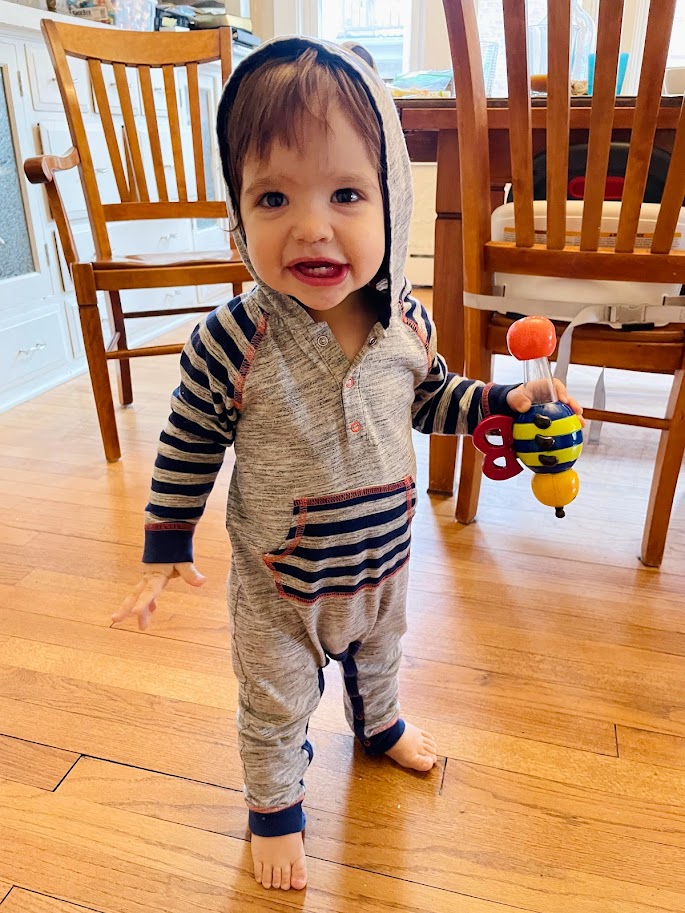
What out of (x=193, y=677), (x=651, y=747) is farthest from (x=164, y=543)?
(x=651, y=747)

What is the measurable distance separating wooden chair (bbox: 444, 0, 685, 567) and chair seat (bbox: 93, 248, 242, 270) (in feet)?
2.23

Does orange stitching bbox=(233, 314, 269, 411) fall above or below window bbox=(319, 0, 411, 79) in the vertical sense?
below

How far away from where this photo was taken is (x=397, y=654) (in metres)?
0.80

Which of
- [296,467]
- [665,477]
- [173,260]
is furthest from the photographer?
[173,260]

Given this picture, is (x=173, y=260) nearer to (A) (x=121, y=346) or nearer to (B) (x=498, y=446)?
(A) (x=121, y=346)

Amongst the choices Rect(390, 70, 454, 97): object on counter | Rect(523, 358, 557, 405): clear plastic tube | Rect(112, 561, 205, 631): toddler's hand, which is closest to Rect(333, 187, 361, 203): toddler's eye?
Rect(523, 358, 557, 405): clear plastic tube

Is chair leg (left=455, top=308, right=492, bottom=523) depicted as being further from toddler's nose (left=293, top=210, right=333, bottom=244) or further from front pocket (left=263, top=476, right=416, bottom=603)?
toddler's nose (left=293, top=210, right=333, bottom=244)

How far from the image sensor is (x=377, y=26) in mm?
3266

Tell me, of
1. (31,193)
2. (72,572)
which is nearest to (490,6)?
(31,193)

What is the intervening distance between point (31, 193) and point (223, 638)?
1.53 metres

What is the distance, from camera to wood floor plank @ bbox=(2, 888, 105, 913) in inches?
26.6

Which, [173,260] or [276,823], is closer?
[276,823]

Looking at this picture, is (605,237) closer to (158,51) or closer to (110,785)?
(110,785)

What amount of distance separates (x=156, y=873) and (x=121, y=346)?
4.54ft
